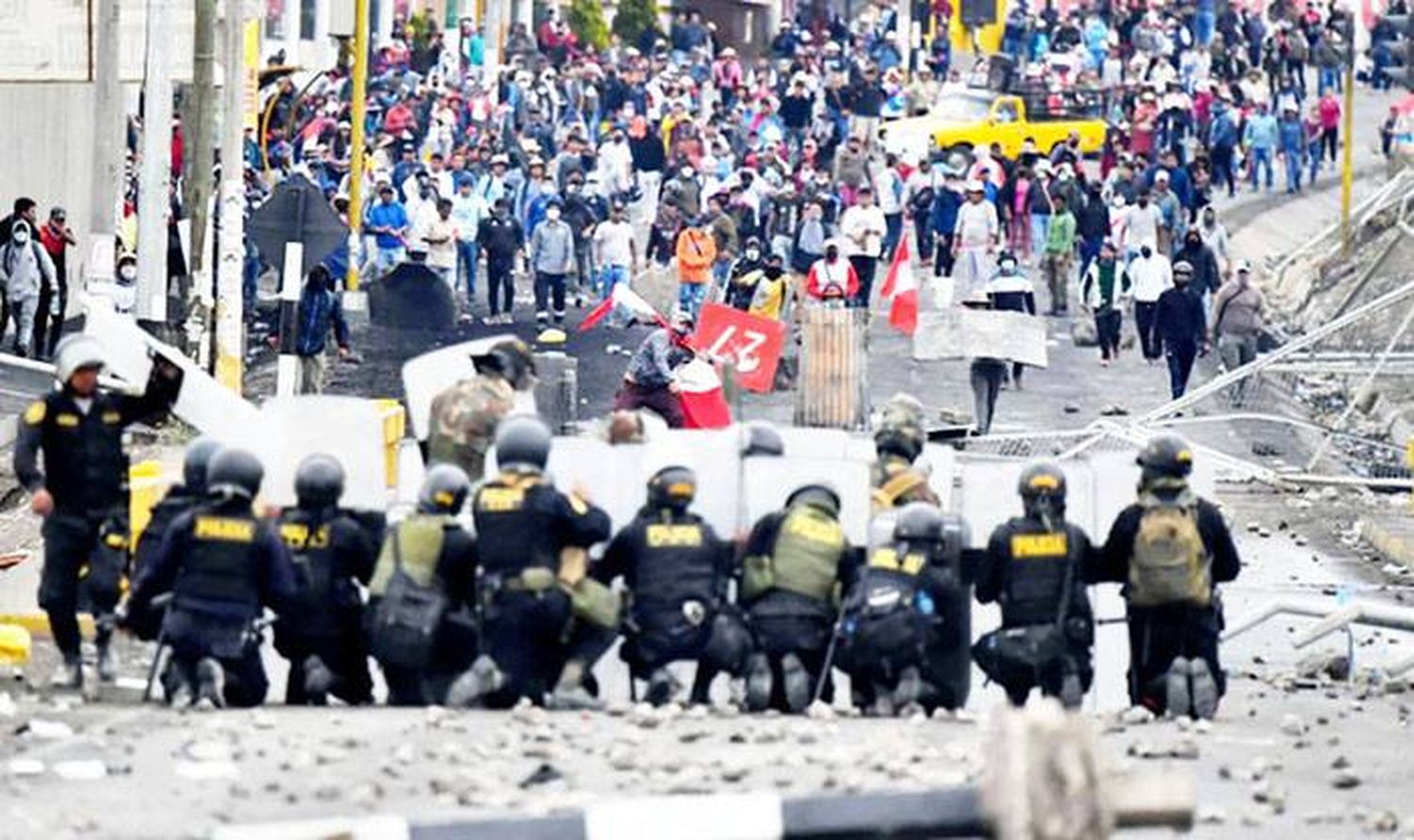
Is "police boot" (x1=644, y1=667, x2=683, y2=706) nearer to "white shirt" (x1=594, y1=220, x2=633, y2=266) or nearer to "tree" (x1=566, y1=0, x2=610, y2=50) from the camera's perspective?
"white shirt" (x1=594, y1=220, x2=633, y2=266)

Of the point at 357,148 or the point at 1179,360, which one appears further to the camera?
the point at 357,148

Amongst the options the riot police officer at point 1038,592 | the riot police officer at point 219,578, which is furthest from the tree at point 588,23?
the riot police officer at point 219,578

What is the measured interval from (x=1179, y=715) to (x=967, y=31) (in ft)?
162

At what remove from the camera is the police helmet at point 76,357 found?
18891mm

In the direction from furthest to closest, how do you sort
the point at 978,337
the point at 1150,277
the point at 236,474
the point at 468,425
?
the point at 1150,277 → the point at 978,337 → the point at 468,425 → the point at 236,474

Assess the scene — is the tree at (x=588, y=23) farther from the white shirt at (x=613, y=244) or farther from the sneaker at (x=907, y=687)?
the sneaker at (x=907, y=687)

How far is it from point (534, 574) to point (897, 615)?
4.97 ft

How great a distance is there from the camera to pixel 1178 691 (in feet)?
62.6

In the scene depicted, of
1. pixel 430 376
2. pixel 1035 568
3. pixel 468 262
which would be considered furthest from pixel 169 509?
pixel 468 262

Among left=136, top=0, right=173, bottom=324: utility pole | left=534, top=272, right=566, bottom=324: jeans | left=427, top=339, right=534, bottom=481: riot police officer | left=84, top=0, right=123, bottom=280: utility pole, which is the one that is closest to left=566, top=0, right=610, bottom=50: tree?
left=534, top=272, right=566, bottom=324: jeans

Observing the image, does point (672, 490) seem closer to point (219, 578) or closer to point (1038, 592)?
point (1038, 592)

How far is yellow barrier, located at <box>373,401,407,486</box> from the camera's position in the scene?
2042cm

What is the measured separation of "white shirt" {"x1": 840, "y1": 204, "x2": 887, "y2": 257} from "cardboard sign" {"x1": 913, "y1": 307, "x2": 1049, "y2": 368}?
22.3 ft

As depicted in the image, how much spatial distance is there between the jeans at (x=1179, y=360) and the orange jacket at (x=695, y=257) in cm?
497
